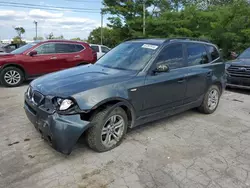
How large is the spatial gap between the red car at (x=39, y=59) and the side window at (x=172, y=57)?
5.25 meters

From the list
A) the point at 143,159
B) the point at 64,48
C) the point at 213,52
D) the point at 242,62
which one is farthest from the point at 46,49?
the point at 242,62

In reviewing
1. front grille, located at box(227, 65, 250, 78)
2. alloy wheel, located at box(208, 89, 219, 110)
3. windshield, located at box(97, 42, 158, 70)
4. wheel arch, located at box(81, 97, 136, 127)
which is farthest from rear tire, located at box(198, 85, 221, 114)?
front grille, located at box(227, 65, 250, 78)

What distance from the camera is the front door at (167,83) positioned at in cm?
369

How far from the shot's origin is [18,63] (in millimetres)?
7645

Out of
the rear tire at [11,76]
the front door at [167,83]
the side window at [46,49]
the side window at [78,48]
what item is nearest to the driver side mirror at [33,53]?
the side window at [46,49]

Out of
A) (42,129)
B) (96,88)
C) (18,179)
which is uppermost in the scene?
(96,88)

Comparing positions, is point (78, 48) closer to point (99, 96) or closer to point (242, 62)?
point (242, 62)

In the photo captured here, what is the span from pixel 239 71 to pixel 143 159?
216 inches

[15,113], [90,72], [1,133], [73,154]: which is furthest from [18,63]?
[73,154]

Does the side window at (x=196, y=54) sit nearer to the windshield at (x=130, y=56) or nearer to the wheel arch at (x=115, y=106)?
the windshield at (x=130, y=56)

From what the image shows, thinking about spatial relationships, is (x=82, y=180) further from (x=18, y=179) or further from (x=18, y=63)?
(x=18, y=63)

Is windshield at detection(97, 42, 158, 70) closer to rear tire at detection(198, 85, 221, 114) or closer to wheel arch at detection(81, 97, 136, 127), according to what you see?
wheel arch at detection(81, 97, 136, 127)

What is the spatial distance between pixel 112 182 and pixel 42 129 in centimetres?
115

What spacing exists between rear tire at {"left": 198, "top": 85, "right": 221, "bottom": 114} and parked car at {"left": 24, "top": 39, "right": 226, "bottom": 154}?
3 centimetres
